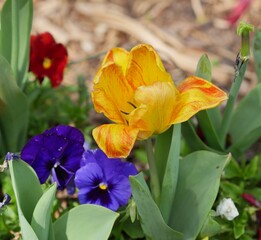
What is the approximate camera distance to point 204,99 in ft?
5.19

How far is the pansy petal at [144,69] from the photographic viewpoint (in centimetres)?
161

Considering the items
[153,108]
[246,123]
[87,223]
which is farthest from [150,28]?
Result: [87,223]

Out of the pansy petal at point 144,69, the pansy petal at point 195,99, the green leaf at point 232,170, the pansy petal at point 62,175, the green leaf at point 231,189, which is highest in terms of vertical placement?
the pansy petal at point 144,69

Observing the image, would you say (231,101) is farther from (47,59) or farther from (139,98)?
(47,59)

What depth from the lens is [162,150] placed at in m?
1.77

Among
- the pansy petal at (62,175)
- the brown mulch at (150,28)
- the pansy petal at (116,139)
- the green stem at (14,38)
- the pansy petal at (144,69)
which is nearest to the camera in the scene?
the pansy petal at (116,139)

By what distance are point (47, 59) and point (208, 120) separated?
598 millimetres

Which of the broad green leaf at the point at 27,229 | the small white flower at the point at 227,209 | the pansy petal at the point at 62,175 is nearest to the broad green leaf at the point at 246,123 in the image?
the small white flower at the point at 227,209

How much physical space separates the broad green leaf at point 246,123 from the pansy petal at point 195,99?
0.36m

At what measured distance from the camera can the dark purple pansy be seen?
1.72 m

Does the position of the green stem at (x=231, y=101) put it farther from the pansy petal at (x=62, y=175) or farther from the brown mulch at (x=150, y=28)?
the brown mulch at (x=150, y=28)

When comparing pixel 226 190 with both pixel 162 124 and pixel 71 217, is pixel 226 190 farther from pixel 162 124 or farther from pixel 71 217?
pixel 71 217

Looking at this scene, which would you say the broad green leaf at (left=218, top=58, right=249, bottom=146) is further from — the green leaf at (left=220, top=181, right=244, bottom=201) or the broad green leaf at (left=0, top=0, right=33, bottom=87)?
the broad green leaf at (left=0, top=0, right=33, bottom=87)

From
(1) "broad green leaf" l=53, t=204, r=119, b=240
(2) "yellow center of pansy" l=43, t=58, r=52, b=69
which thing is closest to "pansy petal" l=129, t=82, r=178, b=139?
(1) "broad green leaf" l=53, t=204, r=119, b=240
